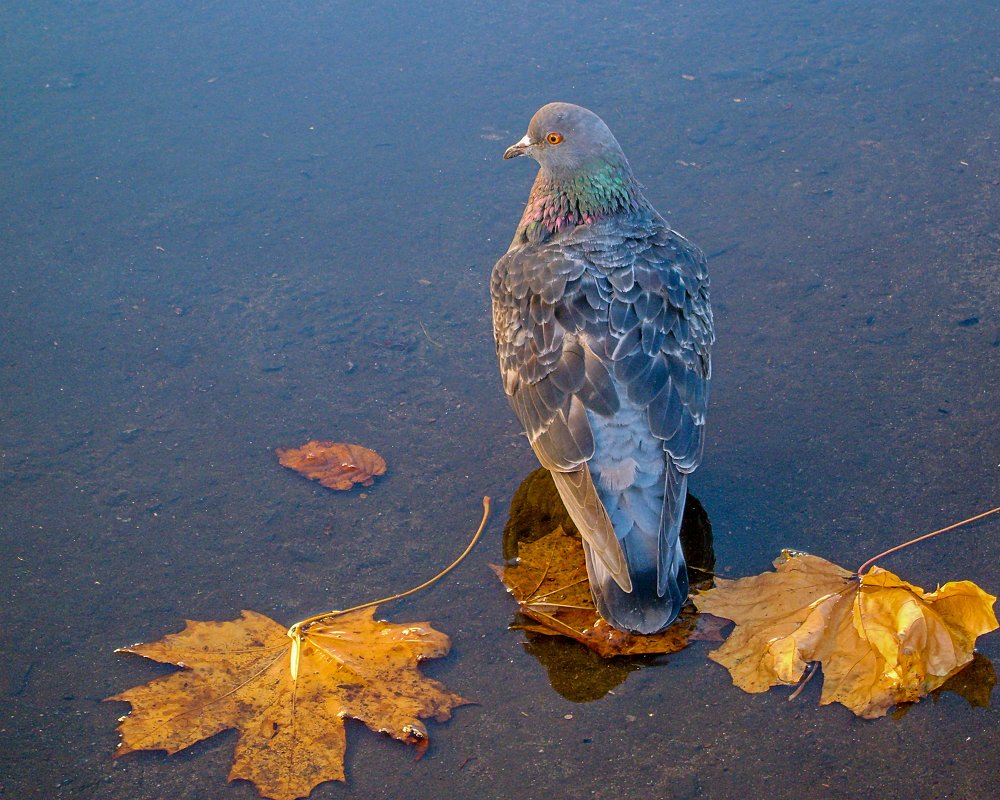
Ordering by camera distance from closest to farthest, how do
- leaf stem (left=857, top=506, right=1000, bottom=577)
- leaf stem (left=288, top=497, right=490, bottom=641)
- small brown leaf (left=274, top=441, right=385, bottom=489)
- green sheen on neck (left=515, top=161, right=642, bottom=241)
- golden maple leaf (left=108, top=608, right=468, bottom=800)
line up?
1. golden maple leaf (left=108, top=608, right=468, bottom=800)
2. leaf stem (left=288, top=497, right=490, bottom=641)
3. leaf stem (left=857, top=506, right=1000, bottom=577)
4. small brown leaf (left=274, top=441, right=385, bottom=489)
5. green sheen on neck (left=515, top=161, right=642, bottom=241)

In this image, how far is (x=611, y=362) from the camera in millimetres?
3885

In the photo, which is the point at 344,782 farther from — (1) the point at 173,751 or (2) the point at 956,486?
(2) the point at 956,486

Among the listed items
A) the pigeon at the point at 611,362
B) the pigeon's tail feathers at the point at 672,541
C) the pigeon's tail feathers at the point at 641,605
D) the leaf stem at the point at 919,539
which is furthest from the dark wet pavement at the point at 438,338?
the pigeon at the point at 611,362

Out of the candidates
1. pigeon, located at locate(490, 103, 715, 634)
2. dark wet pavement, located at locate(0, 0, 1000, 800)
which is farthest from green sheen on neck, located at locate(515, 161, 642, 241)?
dark wet pavement, located at locate(0, 0, 1000, 800)

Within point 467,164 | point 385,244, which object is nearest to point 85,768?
point 385,244

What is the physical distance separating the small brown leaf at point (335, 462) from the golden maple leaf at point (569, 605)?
0.79 metres

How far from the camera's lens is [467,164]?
6117mm

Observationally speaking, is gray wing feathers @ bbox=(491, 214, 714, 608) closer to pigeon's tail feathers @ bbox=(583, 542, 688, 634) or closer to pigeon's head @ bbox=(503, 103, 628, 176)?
pigeon's tail feathers @ bbox=(583, 542, 688, 634)

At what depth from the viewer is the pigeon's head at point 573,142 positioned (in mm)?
4586

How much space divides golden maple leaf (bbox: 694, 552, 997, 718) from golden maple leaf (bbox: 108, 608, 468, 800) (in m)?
1.10

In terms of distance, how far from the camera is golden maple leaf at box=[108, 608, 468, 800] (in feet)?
10.9

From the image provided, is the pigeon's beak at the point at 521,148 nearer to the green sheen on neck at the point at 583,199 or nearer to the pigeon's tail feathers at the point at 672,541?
the green sheen on neck at the point at 583,199

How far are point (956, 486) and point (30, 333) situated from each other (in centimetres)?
450

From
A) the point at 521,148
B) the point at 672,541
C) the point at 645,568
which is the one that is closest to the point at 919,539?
the point at 672,541
